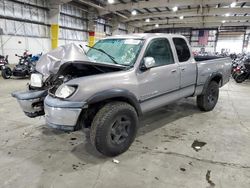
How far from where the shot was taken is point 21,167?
2482 millimetres

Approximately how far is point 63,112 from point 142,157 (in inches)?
45.5

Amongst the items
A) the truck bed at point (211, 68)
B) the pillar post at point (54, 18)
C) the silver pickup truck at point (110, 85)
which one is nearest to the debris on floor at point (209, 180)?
the silver pickup truck at point (110, 85)

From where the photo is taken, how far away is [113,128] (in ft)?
8.68

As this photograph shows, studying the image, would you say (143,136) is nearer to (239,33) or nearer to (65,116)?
(65,116)

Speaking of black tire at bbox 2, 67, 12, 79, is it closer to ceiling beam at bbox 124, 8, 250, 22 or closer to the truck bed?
the truck bed

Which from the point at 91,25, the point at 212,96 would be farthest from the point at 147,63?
the point at 91,25

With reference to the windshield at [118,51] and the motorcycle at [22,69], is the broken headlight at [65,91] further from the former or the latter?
the motorcycle at [22,69]

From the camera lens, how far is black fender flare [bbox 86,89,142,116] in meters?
2.39

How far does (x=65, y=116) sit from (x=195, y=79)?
2639 millimetres

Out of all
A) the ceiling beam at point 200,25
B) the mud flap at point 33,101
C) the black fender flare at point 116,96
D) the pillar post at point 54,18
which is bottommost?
the mud flap at point 33,101

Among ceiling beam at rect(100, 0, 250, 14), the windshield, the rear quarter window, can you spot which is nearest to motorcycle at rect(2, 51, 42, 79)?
the windshield

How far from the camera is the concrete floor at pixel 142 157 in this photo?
7.30ft

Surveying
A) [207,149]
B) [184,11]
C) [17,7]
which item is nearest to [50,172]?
[207,149]

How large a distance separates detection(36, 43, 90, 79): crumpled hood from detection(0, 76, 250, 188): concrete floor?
1085mm
